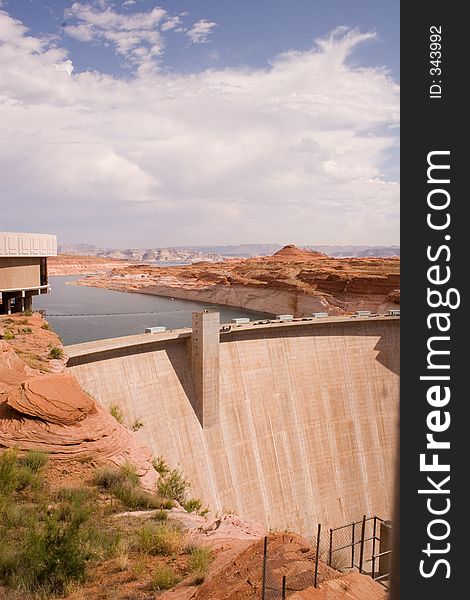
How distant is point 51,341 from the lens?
15867 millimetres

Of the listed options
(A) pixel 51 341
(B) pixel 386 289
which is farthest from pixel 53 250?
(B) pixel 386 289

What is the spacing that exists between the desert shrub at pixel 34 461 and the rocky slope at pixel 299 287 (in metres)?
31.1

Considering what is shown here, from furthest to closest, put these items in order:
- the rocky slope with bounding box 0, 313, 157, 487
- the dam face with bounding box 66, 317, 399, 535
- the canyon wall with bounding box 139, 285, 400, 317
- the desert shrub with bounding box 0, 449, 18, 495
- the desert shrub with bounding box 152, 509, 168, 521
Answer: the canyon wall with bounding box 139, 285, 400, 317
the dam face with bounding box 66, 317, 399, 535
the rocky slope with bounding box 0, 313, 157, 487
the desert shrub with bounding box 152, 509, 168, 521
the desert shrub with bounding box 0, 449, 18, 495

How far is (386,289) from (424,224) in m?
43.6

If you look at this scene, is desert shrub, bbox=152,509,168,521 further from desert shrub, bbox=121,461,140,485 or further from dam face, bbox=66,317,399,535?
dam face, bbox=66,317,399,535

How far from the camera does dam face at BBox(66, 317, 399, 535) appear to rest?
15.9 m

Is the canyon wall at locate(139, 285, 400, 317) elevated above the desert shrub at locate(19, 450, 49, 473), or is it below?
above

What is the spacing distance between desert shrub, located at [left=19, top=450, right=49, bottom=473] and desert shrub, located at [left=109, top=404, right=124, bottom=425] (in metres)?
5.01

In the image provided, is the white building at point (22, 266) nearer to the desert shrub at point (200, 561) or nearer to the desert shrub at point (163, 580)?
the desert shrub at point (200, 561)

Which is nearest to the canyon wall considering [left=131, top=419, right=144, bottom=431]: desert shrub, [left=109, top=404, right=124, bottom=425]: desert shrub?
[left=131, top=419, right=144, bottom=431]: desert shrub

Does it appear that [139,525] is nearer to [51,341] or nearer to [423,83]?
[423,83]

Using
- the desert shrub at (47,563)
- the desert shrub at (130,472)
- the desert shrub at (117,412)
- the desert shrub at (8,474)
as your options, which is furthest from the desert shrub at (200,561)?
the desert shrub at (117,412)

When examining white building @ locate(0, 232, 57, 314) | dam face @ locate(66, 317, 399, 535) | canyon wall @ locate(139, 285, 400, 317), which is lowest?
dam face @ locate(66, 317, 399, 535)

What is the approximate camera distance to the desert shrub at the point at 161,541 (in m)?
6.69
